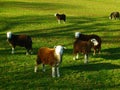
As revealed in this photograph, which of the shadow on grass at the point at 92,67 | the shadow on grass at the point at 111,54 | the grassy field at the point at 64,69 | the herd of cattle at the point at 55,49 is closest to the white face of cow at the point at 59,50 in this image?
the herd of cattle at the point at 55,49

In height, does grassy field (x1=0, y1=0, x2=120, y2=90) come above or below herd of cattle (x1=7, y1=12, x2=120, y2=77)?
below

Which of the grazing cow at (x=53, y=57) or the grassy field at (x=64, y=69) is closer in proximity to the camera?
the grassy field at (x=64, y=69)

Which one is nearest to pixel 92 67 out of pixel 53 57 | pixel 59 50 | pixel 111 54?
pixel 53 57

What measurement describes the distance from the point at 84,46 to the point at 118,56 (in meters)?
3.60

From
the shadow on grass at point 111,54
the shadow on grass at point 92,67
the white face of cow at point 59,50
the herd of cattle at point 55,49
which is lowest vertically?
the shadow on grass at point 111,54

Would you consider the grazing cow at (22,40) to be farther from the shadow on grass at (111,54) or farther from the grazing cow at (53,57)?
the shadow on grass at (111,54)

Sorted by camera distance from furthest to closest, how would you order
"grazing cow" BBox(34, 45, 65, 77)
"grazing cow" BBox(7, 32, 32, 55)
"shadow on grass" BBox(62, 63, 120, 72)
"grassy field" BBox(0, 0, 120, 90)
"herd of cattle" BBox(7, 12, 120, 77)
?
"grazing cow" BBox(7, 32, 32, 55), "shadow on grass" BBox(62, 63, 120, 72), "herd of cattle" BBox(7, 12, 120, 77), "grazing cow" BBox(34, 45, 65, 77), "grassy field" BBox(0, 0, 120, 90)

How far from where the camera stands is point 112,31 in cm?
3319

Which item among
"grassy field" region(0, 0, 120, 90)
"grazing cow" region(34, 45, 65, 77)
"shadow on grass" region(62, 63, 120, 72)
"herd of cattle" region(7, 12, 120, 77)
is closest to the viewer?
"grassy field" region(0, 0, 120, 90)

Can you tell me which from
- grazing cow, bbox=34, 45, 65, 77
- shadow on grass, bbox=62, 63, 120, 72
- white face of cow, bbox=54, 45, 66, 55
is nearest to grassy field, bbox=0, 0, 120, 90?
shadow on grass, bbox=62, 63, 120, 72

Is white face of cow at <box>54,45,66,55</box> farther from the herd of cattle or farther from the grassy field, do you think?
the grassy field

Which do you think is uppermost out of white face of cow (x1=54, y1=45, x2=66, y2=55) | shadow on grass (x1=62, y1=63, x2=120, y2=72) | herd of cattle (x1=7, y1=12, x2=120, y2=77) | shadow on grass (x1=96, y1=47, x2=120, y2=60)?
white face of cow (x1=54, y1=45, x2=66, y2=55)

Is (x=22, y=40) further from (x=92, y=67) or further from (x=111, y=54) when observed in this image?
(x=111, y=54)

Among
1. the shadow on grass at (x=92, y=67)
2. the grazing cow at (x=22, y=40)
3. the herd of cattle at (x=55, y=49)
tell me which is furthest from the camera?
the grazing cow at (x=22, y=40)
